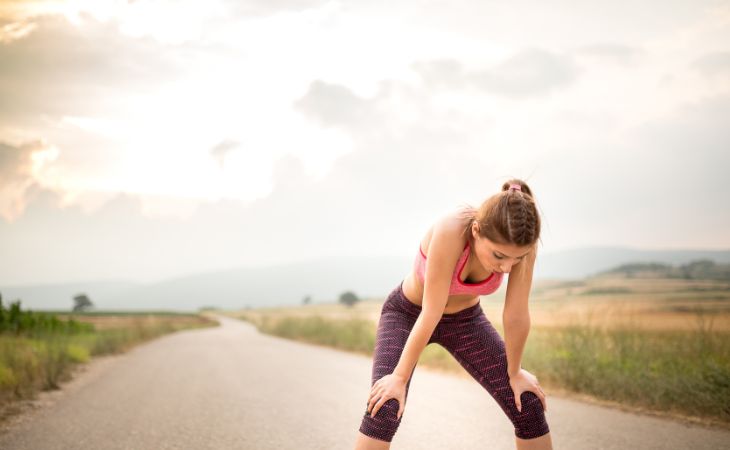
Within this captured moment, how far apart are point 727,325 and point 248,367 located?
A: 8239mm

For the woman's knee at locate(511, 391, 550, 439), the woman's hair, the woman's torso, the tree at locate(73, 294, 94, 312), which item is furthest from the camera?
the tree at locate(73, 294, 94, 312)

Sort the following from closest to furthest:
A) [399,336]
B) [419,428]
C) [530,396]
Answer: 1. [530,396]
2. [399,336]
3. [419,428]

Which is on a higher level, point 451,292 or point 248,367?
point 451,292

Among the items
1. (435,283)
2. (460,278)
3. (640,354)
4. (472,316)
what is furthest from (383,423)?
(640,354)

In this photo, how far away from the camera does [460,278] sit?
259 centimetres

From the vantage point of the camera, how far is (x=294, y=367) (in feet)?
36.3

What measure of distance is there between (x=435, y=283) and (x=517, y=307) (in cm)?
44

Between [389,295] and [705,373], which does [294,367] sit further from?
[389,295]

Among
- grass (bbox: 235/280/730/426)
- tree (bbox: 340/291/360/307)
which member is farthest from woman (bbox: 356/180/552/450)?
tree (bbox: 340/291/360/307)

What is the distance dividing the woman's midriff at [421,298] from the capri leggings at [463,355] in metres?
0.02

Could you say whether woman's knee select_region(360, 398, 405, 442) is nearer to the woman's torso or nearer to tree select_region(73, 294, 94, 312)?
the woman's torso

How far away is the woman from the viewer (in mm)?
2291

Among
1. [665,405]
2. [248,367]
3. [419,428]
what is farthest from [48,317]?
[665,405]

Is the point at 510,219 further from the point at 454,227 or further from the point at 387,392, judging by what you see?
the point at 387,392
